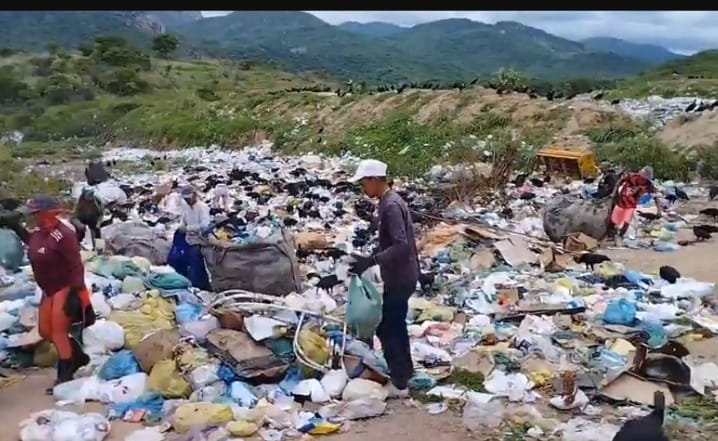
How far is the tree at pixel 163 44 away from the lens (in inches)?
2005

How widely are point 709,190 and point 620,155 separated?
2820mm

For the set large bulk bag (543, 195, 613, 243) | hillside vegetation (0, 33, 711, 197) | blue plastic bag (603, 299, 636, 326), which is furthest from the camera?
hillside vegetation (0, 33, 711, 197)

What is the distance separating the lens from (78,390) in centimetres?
476

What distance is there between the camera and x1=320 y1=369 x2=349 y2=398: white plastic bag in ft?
15.5

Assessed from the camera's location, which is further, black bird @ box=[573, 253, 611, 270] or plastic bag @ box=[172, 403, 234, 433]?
black bird @ box=[573, 253, 611, 270]

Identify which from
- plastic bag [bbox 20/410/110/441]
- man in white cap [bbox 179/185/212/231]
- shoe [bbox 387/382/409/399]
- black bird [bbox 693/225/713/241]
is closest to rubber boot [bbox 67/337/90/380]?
plastic bag [bbox 20/410/110/441]

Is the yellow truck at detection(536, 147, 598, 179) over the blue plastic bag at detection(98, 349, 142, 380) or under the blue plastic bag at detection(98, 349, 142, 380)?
under

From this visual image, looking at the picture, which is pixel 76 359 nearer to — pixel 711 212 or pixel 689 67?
pixel 711 212

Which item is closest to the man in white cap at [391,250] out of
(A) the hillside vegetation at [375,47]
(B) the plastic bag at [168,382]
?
(B) the plastic bag at [168,382]

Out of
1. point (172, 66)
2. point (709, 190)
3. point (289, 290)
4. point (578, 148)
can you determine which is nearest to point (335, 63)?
point (172, 66)

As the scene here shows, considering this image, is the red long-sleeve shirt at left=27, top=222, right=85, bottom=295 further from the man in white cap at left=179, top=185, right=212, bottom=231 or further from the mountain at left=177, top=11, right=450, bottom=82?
the mountain at left=177, top=11, right=450, bottom=82

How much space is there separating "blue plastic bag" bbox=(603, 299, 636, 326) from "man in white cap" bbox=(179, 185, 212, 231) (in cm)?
328

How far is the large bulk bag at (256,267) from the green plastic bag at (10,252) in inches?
70.8

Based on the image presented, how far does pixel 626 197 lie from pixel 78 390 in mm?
5747
